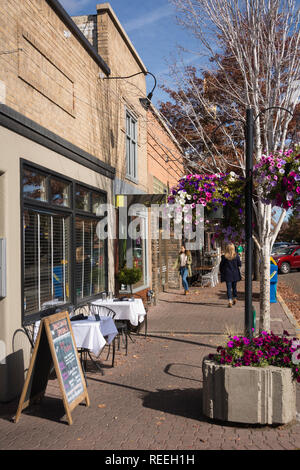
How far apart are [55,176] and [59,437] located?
449 centimetres

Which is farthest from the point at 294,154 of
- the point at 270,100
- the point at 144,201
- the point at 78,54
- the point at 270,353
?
the point at 144,201

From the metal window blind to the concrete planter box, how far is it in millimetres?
3319

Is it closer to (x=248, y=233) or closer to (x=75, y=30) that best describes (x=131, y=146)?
(x=75, y=30)

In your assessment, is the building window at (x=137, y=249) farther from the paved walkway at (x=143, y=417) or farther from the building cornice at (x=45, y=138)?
the paved walkway at (x=143, y=417)

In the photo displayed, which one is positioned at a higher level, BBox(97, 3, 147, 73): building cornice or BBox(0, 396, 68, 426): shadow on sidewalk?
BBox(97, 3, 147, 73): building cornice

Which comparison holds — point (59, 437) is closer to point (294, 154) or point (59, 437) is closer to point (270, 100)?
point (294, 154)

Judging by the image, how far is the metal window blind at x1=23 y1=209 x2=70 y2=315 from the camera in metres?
7.32

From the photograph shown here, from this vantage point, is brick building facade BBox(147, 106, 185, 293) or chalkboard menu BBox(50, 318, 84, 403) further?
brick building facade BBox(147, 106, 185, 293)

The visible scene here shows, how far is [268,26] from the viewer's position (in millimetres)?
9555

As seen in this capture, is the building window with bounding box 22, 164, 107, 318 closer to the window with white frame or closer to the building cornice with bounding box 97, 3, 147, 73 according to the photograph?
the window with white frame

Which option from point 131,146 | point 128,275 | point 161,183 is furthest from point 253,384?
point 161,183

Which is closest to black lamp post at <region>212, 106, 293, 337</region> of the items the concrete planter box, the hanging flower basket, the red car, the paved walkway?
the hanging flower basket

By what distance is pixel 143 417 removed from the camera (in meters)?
5.50

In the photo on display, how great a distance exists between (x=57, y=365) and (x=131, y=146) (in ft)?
32.1
